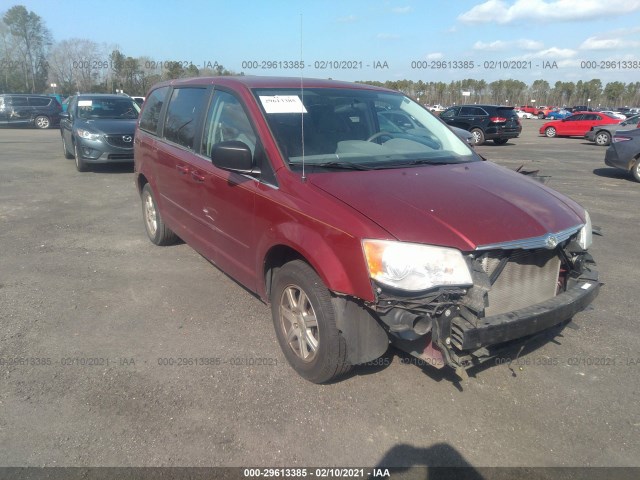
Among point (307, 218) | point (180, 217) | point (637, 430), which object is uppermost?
point (307, 218)

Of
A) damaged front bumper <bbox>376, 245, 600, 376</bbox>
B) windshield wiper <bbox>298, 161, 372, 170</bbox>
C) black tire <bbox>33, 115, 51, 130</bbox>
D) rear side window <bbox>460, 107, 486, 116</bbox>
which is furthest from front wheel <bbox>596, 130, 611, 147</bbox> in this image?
black tire <bbox>33, 115, 51, 130</bbox>

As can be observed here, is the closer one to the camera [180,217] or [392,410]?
[392,410]

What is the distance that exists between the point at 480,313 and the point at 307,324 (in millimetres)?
1092

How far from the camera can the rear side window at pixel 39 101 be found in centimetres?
2531

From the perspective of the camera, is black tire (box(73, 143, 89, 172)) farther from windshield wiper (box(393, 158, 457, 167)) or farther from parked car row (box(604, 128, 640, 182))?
parked car row (box(604, 128, 640, 182))

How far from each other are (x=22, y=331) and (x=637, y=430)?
14.2 ft

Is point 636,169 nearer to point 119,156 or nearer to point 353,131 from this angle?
point 353,131

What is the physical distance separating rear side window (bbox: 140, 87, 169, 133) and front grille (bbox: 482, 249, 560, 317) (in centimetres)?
403

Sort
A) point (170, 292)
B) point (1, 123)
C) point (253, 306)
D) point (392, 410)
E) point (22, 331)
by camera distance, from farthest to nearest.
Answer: point (1, 123) → point (170, 292) → point (253, 306) → point (22, 331) → point (392, 410)

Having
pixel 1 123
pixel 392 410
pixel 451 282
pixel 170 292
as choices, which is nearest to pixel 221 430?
pixel 392 410

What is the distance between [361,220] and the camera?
2627 mm

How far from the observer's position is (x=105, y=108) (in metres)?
12.1

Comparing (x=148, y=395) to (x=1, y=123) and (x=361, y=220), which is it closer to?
(x=361, y=220)

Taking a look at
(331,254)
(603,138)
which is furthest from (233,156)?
(603,138)
